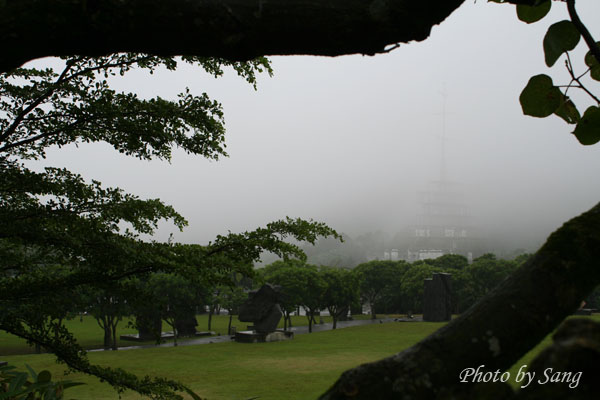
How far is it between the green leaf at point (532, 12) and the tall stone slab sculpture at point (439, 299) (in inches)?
1447

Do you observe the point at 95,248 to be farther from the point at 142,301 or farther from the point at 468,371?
the point at 468,371

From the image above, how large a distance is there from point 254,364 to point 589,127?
19060 millimetres

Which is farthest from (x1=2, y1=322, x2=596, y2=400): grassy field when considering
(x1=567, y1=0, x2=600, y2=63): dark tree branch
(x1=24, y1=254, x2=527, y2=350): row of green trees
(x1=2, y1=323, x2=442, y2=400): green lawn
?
(x1=567, y1=0, x2=600, y2=63): dark tree branch

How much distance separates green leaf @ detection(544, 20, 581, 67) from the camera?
1394mm

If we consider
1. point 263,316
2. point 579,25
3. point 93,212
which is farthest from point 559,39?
point 263,316

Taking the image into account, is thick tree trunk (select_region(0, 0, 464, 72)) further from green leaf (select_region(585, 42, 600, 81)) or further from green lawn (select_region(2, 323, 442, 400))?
green lawn (select_region(2, 323, 442, 400))

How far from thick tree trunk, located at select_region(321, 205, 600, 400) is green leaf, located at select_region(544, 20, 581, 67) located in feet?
2.00

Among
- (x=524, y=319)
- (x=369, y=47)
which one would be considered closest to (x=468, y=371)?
(x=524, y=319)

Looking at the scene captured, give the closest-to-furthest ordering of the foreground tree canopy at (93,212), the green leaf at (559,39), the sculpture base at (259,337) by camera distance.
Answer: the green leaf at (559,39) < the foreground tree canopy at (93,212) < the sculpture base at (259,337)

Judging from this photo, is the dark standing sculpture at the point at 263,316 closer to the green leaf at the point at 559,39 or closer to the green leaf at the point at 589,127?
the green leaf at the point at 589,127

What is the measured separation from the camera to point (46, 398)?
10.7 ft

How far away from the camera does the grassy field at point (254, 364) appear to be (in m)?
13.1

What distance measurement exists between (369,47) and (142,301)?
521 cm

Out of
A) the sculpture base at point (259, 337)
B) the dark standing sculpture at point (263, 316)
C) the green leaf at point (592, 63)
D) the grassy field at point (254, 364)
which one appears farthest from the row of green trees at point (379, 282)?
the green leaf at point (592, 63)
